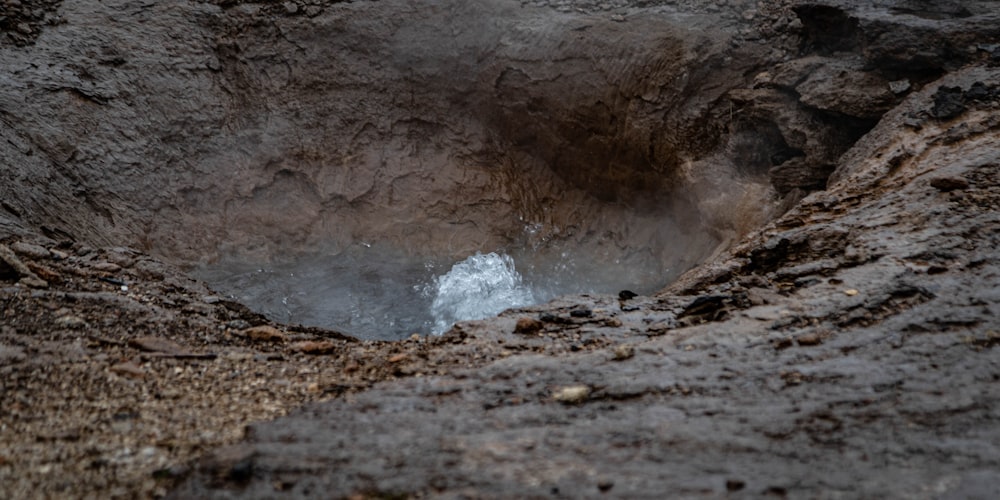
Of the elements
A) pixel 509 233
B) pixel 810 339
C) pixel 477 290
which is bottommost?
pixel 477 290

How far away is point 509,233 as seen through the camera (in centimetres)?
577

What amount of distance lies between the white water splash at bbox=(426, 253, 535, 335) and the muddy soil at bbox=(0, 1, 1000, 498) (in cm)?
28

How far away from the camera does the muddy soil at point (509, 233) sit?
206 cm

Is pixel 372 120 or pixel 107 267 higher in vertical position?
pixel 372 120

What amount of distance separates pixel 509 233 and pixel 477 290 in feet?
2.03

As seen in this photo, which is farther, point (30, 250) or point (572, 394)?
point (30, 250)

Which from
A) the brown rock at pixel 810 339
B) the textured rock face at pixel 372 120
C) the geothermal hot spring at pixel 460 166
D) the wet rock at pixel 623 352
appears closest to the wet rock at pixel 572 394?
the wet rock at pixel 623 352

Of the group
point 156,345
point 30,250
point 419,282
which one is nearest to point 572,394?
point 156,345

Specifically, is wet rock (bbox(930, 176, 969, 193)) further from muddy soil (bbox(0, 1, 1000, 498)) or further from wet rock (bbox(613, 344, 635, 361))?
wet rock (bbox(613, 344, 635, 361))

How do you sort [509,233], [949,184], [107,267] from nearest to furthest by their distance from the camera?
[949,184], [107,267], [509,233]

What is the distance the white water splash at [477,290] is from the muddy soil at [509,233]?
28cm

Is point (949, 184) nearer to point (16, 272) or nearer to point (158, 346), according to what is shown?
point (158, 346)

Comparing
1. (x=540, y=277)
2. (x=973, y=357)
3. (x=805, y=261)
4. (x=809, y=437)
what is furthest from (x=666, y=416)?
(x=540, y=277)

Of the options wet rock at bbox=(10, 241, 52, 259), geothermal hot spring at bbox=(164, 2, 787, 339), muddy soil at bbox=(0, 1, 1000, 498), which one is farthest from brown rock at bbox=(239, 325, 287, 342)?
geothermal hot spring at bbox=(164, 2, 787, 339)
